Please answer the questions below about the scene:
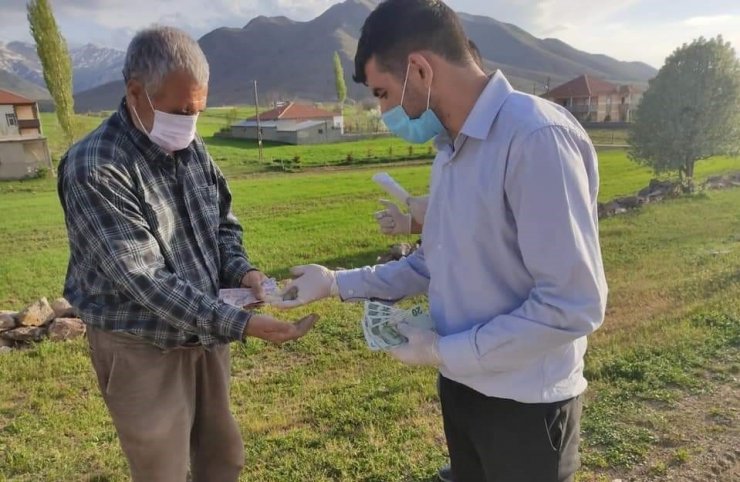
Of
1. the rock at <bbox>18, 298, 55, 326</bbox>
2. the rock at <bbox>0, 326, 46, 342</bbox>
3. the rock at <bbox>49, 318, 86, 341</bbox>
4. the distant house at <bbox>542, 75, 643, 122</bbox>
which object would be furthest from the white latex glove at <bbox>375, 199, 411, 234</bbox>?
the distant house at <bbox>542, 75, 643, 122</bbox>

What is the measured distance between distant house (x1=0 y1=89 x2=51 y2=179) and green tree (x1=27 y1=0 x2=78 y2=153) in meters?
2.07

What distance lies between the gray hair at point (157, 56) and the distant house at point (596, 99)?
212 ft

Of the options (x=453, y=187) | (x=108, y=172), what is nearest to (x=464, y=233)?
(x=453, y=187)

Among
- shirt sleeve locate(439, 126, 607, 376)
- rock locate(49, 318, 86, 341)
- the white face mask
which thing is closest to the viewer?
shirt sleeve locate(439, 126, 607, 376)

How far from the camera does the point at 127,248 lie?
213 centimetres

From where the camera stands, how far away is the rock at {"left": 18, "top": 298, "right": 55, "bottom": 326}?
6.26m

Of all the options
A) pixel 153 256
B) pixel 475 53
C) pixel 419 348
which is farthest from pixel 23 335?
pixel 475 53

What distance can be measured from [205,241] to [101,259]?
524 mm

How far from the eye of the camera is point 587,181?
1.56 m

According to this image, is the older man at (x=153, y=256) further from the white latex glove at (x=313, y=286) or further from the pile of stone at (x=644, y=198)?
the pile of stone at (x=644, y=198)

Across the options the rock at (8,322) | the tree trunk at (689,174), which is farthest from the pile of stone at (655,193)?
the rock at (8,322)

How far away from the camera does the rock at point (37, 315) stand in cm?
626

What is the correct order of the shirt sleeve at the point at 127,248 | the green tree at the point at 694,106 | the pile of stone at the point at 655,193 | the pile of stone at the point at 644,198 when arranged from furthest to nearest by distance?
the green tree at the point at 694,106 < the pile of stone at the point at 655,193 < the pile of stone at the point at 644,198 < the shirt sleeve at the point at 127,248

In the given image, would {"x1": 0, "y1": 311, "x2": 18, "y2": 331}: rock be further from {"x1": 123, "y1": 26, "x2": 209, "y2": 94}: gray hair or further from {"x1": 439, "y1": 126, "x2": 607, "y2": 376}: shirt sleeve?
{"x1": 439, "y1": 126, "x2": 607, "y2": 376}: shirt sleeve
